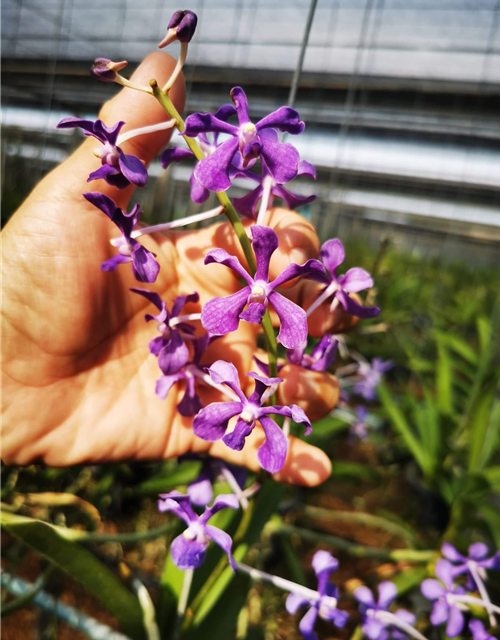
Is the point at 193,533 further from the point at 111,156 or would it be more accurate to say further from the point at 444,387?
the point at 444,387

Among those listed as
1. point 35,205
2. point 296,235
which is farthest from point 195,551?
point 35,205

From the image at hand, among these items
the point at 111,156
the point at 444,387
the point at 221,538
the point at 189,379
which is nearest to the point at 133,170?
the point at 111,156

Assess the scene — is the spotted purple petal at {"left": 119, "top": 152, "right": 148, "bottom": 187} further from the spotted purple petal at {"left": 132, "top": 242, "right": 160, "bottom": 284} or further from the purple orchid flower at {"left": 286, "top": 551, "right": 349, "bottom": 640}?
the purple orchid flower at {"left": 286, "top": 551, "right": 349, "bottom": 640}

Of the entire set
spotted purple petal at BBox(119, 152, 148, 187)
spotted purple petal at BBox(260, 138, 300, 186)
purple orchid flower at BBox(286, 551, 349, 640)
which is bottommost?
purple orchid flower at BBox(286, 551, 349, 640)

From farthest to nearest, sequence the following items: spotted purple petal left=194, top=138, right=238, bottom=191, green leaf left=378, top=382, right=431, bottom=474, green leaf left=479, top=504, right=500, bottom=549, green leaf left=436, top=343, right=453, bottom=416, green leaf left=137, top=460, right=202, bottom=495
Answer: green leaf left=436, top=343, right=453, bottom=416
green leaf left=378, top=382, right=431, bottom=474
green leaf left=137, top=460, right=202, bottom=495
green leaf left=479, top=504, right=500, bottom=549
spotted purple petal left=194, top=138, right=238, bottom=191

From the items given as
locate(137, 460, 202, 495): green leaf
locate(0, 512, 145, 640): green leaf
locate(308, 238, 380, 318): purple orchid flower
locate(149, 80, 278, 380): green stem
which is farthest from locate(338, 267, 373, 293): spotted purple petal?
locate(137, 460, 202, 495): green leaf

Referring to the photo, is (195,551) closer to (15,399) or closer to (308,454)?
(308,454)
